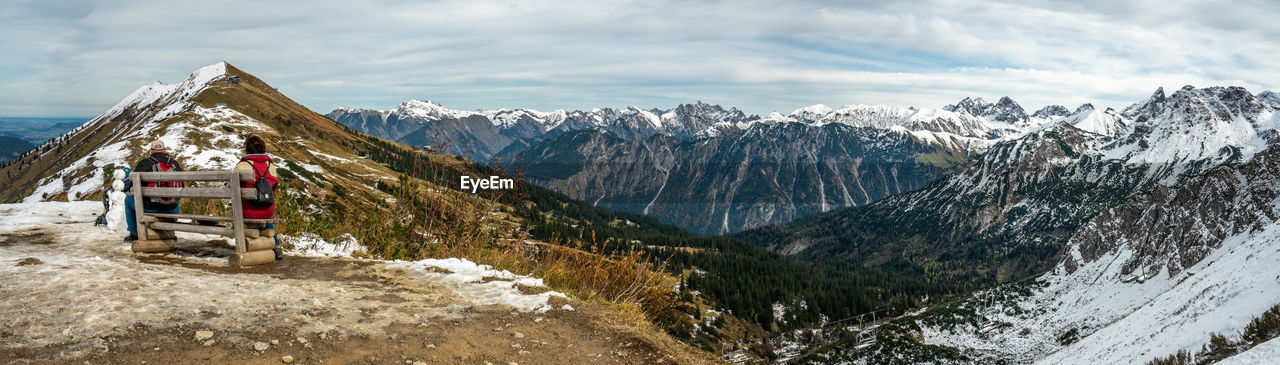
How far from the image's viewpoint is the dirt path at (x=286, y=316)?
6594 mm

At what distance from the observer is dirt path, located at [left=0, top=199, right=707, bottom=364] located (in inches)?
260

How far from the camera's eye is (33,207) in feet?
61.9

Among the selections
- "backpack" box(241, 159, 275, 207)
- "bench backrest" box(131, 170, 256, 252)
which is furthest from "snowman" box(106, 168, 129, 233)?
"backpack" box(241, 159, 275, 207)

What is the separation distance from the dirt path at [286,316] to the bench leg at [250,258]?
0.30m

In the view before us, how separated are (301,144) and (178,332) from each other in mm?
194036

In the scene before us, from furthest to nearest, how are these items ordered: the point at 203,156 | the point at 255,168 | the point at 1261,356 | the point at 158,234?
the point at 203,156
the point at 158,234
the point at 1261,356
the point at 255,168

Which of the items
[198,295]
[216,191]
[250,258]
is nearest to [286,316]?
[198,295]

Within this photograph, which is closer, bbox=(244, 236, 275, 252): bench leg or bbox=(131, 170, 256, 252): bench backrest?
bbox=(131, 170, 256, 252): bench backrest

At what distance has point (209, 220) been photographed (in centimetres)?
1183

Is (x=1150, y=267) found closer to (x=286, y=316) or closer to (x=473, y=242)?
(x=473, y=242)

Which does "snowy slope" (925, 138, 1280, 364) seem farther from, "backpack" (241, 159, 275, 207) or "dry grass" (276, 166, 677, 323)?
"backpack" (241, 159, 275, 207)

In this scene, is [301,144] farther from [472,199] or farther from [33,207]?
[472,199]

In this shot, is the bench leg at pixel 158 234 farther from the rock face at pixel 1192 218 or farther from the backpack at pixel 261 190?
the rock face at pixel 1192 218

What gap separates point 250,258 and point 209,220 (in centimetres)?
160
